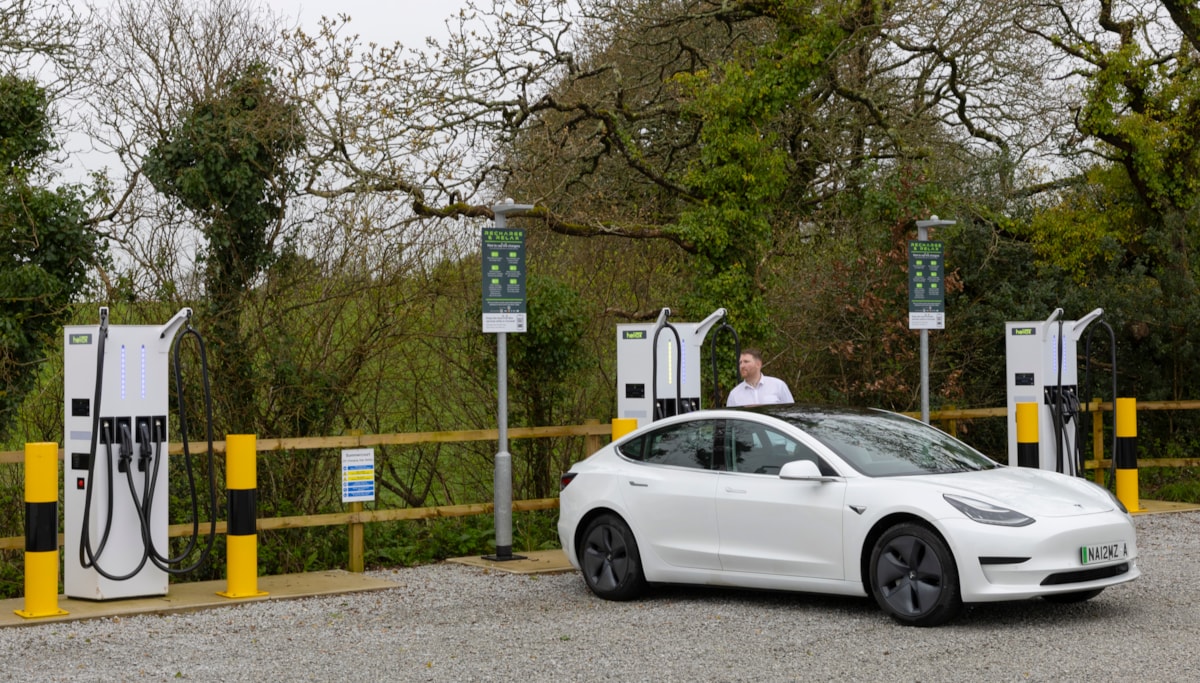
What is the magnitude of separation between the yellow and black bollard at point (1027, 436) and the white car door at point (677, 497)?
5.14 m

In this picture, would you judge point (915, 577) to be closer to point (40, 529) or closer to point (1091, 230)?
point (40, 529)

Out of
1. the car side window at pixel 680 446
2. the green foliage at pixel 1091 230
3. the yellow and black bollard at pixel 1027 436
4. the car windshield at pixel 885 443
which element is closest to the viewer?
the car windshield at pixel 885 443

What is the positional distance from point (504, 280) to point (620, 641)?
4.71 metres

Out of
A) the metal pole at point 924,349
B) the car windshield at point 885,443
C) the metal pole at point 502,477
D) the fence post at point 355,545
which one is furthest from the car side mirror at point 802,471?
the metal pole at point 924,349

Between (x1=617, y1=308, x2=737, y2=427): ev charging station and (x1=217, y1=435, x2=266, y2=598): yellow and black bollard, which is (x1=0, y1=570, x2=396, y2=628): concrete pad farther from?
(x1=617, y1=308, x2=737, y2=427): ev charging station

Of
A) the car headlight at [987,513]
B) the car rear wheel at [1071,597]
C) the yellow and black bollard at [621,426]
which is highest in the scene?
the yellow and black bollard at [621,426]

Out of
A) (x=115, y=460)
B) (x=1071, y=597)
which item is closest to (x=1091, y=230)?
(x=1071, y=597)

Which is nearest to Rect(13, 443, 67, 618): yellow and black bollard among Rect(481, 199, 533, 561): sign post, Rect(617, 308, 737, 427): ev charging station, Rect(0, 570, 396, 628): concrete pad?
Rect(0, 570, 396, 628): concrete pad

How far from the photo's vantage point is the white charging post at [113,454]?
10391 mm

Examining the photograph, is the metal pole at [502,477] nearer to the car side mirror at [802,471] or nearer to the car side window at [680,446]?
the car side window at [680,446]

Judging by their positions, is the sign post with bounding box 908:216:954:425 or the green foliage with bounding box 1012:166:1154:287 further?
the green foliage with bounding box 1012:166:1154:287

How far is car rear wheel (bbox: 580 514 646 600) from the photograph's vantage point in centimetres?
1069

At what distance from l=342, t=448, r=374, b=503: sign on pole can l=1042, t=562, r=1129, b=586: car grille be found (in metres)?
5.80

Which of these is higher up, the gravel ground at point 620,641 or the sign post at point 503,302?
the sign post at point 503,302
